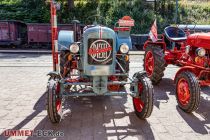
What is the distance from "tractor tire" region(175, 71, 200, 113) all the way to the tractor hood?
→ 0.80 m

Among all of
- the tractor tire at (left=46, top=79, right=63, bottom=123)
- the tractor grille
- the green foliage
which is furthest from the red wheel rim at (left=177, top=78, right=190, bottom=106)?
the green foliage

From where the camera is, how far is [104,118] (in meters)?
4.49

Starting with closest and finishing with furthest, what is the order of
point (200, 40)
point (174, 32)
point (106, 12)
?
point (200, 40) < point (174, 32) < point (106, 12)

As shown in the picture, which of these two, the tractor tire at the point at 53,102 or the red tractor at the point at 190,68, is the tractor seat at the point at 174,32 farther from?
the tractor tire at the point at 53,102

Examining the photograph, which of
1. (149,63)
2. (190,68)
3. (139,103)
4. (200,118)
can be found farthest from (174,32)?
(139,103)

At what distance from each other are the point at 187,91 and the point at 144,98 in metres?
0.99

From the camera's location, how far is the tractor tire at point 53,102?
3926mm

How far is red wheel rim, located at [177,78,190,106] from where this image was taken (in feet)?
15.4

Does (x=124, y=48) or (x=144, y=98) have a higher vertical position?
(x=124, y=48)

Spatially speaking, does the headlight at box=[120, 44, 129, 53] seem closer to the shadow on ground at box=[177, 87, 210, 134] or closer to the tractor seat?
the shadow on ground at box=[177, 87, 210, 134]

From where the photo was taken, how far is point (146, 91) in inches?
165

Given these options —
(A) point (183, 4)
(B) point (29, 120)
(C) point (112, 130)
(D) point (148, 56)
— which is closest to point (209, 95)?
(D) point (148, 56)

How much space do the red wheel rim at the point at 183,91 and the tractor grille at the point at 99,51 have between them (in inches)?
61.3

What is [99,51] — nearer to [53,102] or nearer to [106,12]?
[53,102]
